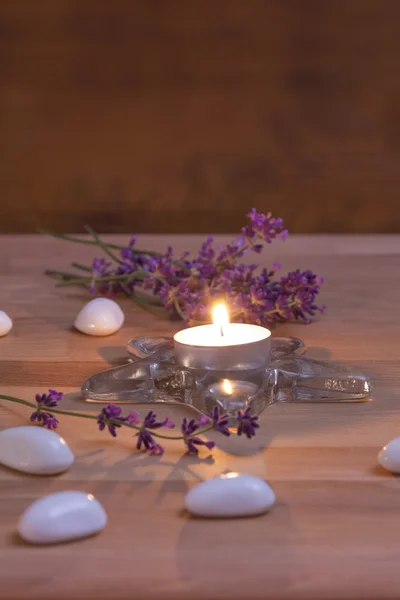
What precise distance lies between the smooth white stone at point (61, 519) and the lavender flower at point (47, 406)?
0.46 ft

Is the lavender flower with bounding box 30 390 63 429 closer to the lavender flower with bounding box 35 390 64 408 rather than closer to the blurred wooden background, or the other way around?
the lavender flower with bounding box 35 390 64 408

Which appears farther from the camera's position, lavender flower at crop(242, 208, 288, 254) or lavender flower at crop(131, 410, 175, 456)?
lavender flower at crop(242, 208, 288, 254)

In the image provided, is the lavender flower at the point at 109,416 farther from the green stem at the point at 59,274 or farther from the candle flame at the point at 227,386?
the green stem at the point at 59,274

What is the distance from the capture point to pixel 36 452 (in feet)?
1.86

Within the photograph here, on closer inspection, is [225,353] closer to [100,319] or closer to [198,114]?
[100,319]

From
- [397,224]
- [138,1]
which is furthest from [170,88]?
[397,224]

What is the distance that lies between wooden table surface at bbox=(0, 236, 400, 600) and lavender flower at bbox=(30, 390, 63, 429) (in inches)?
0.7

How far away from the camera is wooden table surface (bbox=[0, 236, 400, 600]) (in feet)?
1.44

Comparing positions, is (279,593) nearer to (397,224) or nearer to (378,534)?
(378,534)

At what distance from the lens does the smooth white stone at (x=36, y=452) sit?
56cm

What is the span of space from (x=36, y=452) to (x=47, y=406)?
7cm

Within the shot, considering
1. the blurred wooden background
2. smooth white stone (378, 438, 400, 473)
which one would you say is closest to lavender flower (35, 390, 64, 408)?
smooth white stone (378, 438, 400, 473)

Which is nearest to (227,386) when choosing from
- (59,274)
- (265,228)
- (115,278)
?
(265,228)

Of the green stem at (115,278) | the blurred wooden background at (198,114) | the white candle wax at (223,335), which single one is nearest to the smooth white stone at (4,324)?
the green stem at (115,278)
